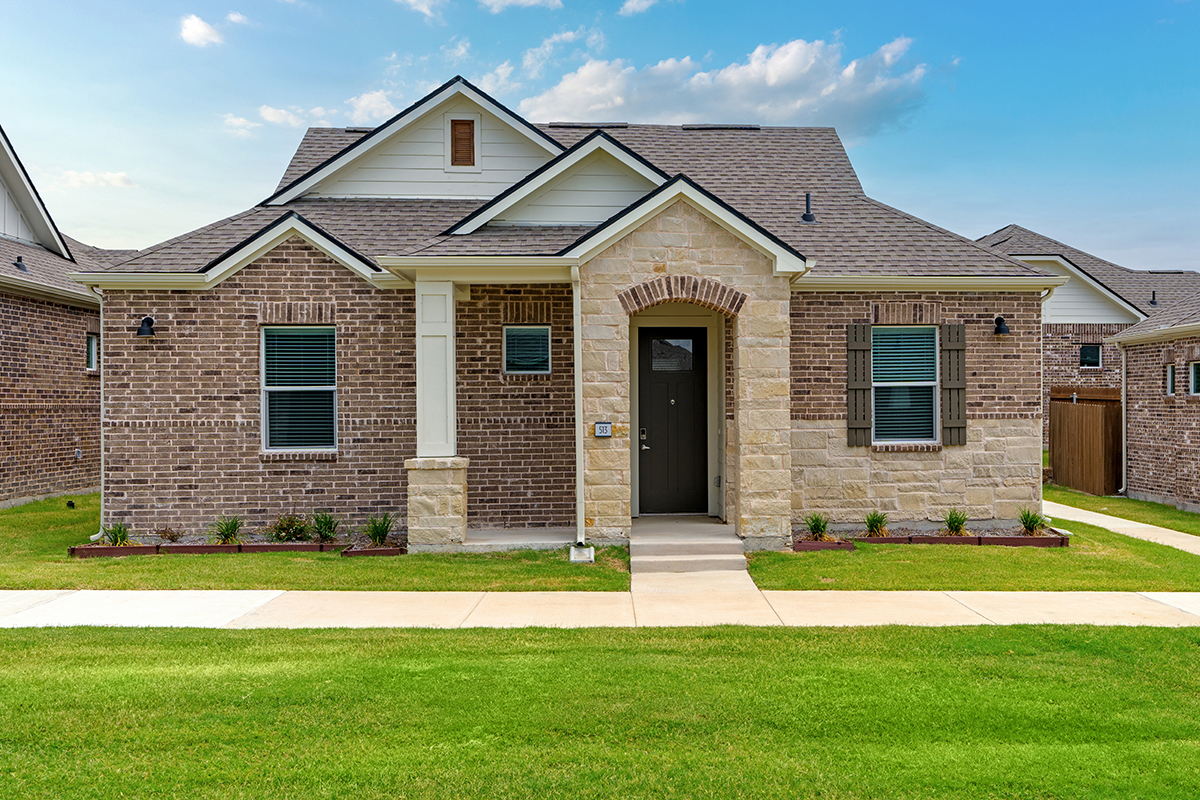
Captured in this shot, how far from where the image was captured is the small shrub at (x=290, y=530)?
10336 millimetres

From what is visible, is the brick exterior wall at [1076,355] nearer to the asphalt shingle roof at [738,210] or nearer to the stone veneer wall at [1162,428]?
the stone veneer wall at [1162,428]

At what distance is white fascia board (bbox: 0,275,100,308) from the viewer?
13.8 metres

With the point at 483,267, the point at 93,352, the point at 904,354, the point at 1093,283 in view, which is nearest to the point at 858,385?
the point at 904,354

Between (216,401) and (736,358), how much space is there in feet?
23.3

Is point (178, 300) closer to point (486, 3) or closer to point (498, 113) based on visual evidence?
point (498, 113)

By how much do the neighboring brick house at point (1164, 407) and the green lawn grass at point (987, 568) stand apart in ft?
16.2

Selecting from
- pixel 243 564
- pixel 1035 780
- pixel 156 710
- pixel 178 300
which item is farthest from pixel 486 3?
pixel 1035 780

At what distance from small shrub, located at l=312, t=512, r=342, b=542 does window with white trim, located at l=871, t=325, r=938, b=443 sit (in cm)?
769

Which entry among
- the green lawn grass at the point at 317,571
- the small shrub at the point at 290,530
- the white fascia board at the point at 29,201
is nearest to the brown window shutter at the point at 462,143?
the small shrub at the point at 290,530

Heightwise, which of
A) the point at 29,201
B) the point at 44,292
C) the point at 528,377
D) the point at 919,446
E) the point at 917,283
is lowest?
the point at 919,446

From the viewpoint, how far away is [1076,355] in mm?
25000

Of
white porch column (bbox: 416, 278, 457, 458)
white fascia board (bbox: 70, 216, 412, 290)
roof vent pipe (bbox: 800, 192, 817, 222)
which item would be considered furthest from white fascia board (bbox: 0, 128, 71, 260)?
roof vent pipe (bbox: 800, 192, 817, 222)

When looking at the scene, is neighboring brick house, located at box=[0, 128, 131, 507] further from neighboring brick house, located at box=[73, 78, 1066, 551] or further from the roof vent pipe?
the roof vent pipe

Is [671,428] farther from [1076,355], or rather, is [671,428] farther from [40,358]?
[1076,355]
